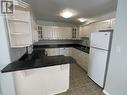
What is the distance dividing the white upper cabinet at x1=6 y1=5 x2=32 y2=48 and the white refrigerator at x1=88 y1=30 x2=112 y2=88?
1816 mm

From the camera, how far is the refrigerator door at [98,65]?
6.90ft

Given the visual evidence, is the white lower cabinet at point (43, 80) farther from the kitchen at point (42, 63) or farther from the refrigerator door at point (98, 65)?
the refrigerator door at point (98, 65)

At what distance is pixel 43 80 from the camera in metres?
1.77

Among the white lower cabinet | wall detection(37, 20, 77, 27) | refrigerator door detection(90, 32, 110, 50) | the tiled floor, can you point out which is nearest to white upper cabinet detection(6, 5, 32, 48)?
the white lower cabinet

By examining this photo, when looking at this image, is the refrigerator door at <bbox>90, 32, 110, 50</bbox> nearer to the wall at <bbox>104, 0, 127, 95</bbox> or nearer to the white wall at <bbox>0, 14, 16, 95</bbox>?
the wall at <bbox>104, 0, 127, 95</bbox>

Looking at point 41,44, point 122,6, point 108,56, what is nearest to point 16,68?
point 108,56

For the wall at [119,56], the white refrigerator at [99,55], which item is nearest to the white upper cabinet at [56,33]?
the white refrigerator at [99,55]

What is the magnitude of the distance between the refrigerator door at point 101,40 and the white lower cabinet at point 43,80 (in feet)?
3.63

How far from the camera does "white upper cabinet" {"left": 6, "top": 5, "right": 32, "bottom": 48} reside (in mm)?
1361

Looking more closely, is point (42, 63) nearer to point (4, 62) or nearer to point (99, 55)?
point (4, 62)

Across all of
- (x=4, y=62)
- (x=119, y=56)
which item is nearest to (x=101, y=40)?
(x=119, y=56)

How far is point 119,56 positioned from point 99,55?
62 centimetres

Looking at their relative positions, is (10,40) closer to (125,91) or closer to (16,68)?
(16,68)

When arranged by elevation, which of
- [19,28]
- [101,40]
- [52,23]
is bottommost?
[101,40]
